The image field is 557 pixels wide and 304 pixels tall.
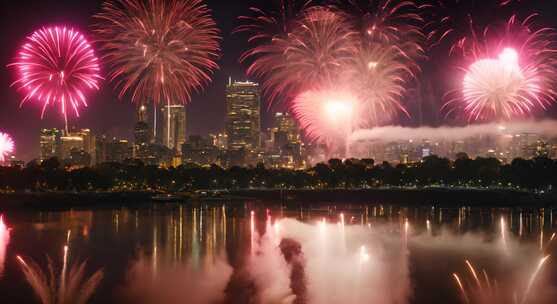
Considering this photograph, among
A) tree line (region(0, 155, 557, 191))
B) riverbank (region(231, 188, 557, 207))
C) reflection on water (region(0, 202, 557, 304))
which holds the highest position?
tree line (region(0, 155, 557, 191))

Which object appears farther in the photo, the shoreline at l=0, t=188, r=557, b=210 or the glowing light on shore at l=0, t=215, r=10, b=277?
the shoreline at l=0, t=188, r=557, b=210

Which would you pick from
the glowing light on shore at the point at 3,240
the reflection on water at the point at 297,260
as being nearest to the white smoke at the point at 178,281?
the reflection on water at the point at 297,260

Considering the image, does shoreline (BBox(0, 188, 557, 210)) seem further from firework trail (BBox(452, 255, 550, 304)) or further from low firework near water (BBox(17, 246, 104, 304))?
firework trail (BBox(452, 255, 550, 304))

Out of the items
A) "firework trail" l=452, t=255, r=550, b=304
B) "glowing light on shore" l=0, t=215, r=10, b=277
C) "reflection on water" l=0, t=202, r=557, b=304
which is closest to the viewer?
"firework trail" l=452, t=255, r=550, b=304

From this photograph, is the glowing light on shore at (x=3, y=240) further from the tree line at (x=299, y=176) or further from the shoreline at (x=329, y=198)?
the tree line at (x=299, y=176)

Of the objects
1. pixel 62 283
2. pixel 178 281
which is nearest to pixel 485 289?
pixel 178 281

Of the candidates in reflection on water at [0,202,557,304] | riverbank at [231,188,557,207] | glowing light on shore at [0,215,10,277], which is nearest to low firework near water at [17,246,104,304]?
reflection on water at [0,202,557,304]

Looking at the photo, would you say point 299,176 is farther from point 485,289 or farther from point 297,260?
point 485,289
